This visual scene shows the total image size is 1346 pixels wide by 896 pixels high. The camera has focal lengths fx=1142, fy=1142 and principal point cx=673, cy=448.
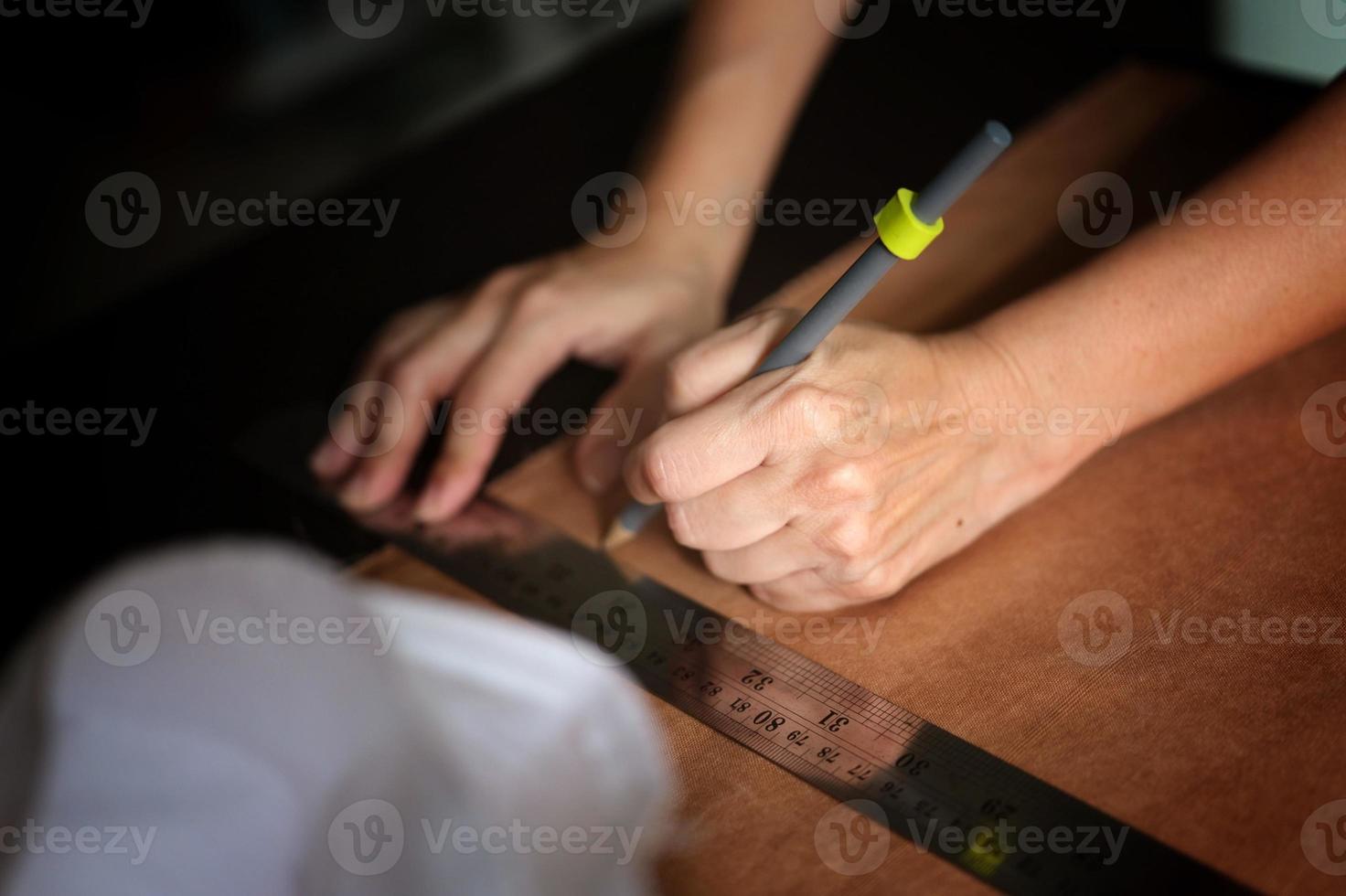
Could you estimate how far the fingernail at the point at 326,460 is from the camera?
4.19 feet

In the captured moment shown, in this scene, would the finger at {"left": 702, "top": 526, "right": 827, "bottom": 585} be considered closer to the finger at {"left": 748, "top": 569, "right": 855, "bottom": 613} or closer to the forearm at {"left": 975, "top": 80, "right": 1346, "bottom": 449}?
the finger at {"left": 748, "top": 569, "right": 855, "bottom": 613}

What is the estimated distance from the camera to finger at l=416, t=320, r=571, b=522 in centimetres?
119

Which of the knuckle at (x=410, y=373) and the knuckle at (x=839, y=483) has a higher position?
the knuckle at (x=839, y=483)

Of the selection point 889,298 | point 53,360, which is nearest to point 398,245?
point 53,360

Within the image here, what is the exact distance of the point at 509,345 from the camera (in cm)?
129

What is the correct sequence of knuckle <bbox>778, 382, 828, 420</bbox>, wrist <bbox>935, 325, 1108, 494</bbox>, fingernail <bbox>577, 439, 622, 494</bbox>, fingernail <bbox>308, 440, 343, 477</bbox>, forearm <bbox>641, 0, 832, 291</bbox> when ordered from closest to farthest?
1. knuckle <bbox>778, 382, 828, 420</bbox>
2. wrist <bbox>935, 325, 1108, 494</bbox>
3. fingernail <bbox>577, 439, 622, 494</bbox>
4. fingernail <bbox>308, 440, 343, 477</bbox>
5. forearm <bbox>641, 0, 832, 291</bbox>

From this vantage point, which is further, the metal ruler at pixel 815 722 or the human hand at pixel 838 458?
the human hand at pixel 838 458

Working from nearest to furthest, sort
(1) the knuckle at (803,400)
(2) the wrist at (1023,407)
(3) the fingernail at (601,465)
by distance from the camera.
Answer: (1) the knuckle at (803,400) < (2) the wrist at (1023,407) < (3) the fingernail at (601,465)

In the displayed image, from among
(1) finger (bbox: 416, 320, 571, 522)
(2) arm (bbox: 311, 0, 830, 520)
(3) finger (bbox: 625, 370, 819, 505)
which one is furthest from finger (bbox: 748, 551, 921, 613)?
(1) finger (bbox: 416, 320, 571, 522)

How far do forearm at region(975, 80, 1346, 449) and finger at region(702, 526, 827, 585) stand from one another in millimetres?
272

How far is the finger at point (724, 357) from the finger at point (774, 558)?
139 millimetres

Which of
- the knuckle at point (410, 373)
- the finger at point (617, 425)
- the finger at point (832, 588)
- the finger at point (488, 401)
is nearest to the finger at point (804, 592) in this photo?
the finger at point (832, 588)

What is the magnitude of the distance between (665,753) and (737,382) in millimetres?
330

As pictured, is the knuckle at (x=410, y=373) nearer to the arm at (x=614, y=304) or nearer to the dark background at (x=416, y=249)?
the arm at (x=614, y=304)
